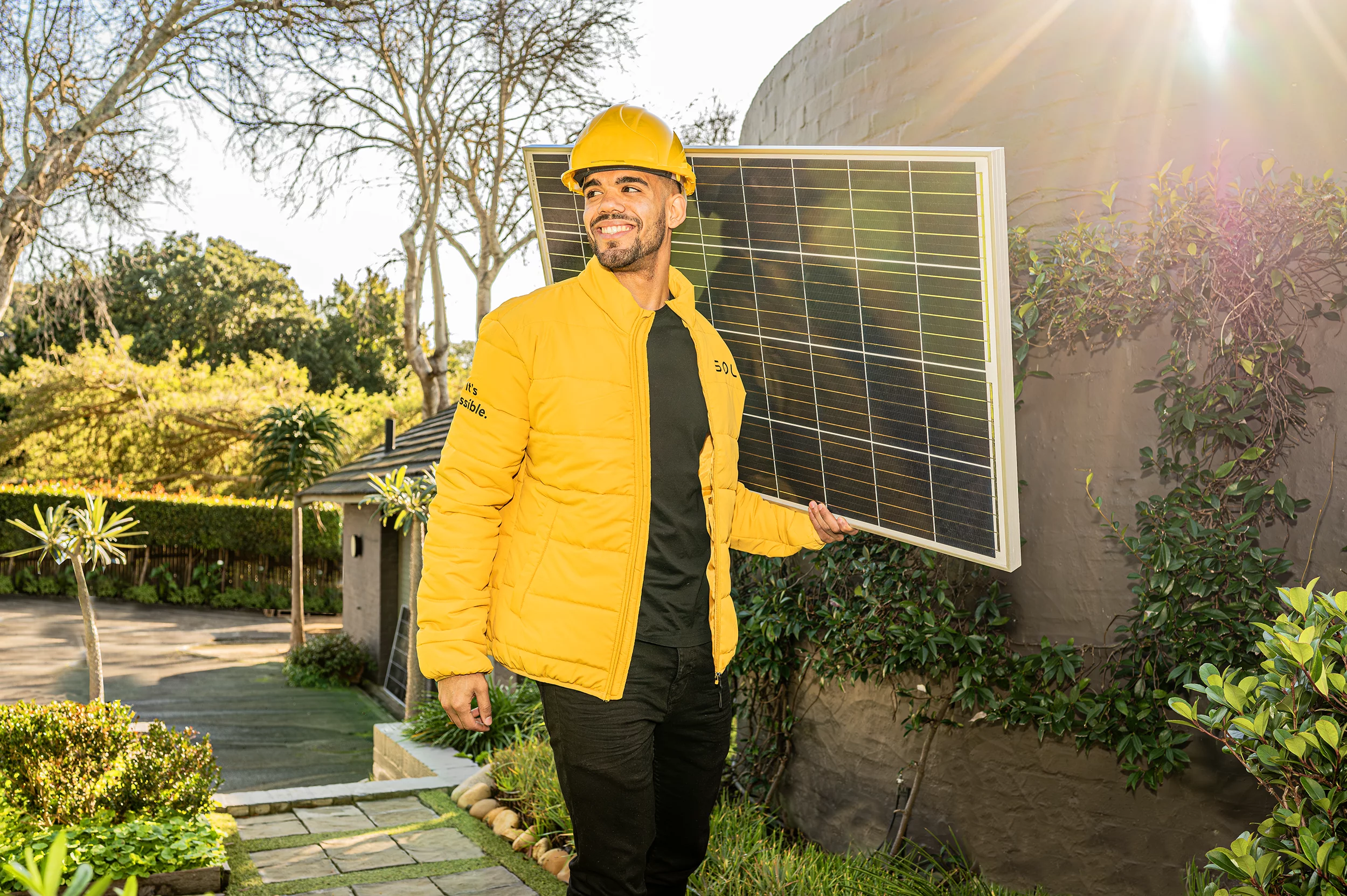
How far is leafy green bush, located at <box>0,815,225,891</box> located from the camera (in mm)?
4938

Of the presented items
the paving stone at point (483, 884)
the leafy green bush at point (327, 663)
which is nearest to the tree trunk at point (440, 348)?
the leafy green bush at point (327, 663)

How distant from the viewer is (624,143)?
2.85m

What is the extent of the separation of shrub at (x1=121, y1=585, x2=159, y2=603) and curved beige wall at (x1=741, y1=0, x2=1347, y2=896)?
26.2 m

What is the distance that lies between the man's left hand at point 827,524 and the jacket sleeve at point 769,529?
2cm

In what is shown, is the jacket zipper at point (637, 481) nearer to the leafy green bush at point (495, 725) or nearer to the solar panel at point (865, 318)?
the solar panel at point (865, 318)

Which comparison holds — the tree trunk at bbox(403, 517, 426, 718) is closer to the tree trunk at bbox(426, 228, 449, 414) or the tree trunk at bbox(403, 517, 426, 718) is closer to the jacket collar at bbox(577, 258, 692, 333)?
the jacket collar at bbox(577, 258, 692, 333)

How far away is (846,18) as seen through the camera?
5719 millimetres

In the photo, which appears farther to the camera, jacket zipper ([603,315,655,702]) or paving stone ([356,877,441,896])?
paving stone ([356,877,441,896])

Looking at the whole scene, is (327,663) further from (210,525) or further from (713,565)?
(713,565)

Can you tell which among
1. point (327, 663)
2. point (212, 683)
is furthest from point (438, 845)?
point (212, 683)

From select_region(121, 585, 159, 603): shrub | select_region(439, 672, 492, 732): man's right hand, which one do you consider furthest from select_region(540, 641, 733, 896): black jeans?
select_region(121, 585, 159, 603): shrub

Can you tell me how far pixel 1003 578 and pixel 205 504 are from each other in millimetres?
26519

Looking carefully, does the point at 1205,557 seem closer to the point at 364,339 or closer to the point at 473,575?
the point at 473,575

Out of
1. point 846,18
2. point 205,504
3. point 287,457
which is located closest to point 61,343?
point 205,504
